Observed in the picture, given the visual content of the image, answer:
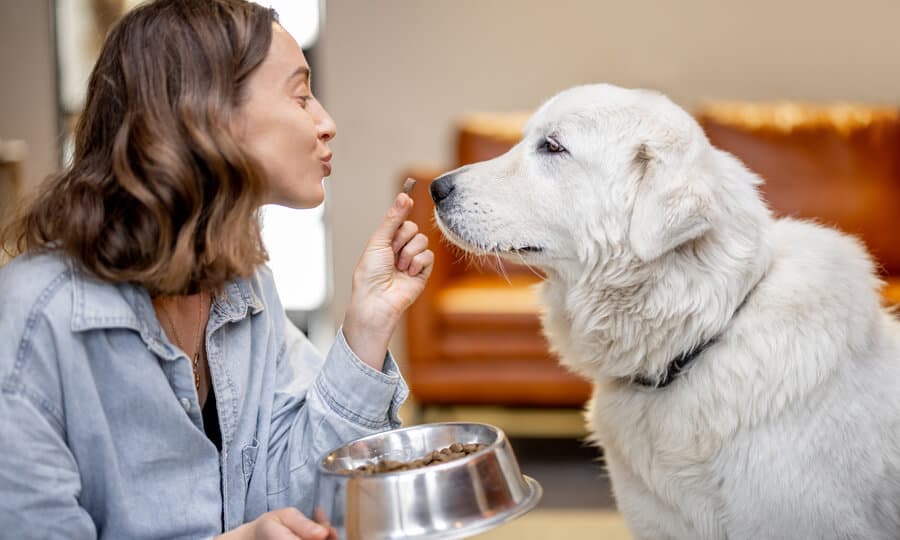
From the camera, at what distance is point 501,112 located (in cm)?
431

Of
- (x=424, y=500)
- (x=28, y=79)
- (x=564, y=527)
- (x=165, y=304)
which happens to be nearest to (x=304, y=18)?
(x=28, y=79)

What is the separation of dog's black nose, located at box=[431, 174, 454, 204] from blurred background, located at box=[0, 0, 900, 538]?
1333mm

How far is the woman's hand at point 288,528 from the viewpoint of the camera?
988mm

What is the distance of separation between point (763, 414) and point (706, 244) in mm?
277

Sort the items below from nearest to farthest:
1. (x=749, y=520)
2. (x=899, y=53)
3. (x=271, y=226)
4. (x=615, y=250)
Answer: (x=749, y=520)
(x=615, y=250)
(x=899, y=53)
(x=271, y=226)

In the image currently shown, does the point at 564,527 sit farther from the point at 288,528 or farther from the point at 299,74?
the point at 299,74

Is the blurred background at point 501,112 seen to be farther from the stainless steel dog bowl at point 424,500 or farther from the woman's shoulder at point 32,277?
the woman's shoulder at point 32,277

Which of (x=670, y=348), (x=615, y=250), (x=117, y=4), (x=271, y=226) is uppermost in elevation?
(x=117, y=4)

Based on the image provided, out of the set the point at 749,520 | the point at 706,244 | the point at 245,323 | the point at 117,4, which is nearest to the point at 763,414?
the point at 749,520

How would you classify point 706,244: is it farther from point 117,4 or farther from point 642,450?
point 117,4

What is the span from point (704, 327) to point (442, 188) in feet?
1.75

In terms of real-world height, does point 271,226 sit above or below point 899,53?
below

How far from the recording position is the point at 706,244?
4.27 ft

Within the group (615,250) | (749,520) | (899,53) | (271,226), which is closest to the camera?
(749,520)
